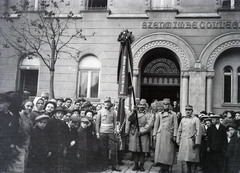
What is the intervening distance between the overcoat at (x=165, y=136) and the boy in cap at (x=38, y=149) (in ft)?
9.19

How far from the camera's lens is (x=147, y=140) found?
6.86 meters

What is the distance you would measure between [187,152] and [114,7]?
24.4 ft

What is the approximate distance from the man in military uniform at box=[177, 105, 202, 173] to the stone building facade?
5177 mm

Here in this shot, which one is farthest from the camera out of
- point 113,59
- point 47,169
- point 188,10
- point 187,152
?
point 113,59

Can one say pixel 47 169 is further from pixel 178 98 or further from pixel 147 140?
pixel 178 98

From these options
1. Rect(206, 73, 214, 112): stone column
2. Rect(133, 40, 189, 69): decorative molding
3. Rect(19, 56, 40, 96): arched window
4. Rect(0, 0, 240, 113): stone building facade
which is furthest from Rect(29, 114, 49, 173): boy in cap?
Rect(206, 73, 214, 112): stone column

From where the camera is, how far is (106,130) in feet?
22.9

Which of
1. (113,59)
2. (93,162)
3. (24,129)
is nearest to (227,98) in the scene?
(113,59)

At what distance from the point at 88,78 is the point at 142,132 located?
5.81 meters

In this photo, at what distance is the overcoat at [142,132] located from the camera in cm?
674

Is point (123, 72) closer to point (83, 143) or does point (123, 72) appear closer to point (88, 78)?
point (83, 143)

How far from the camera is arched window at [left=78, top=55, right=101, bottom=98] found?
12.0 m

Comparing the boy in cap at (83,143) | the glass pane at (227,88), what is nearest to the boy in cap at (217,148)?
the boy in cap at (83,143)

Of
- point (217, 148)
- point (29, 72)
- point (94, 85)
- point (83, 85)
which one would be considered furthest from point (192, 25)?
point (29, 72)
